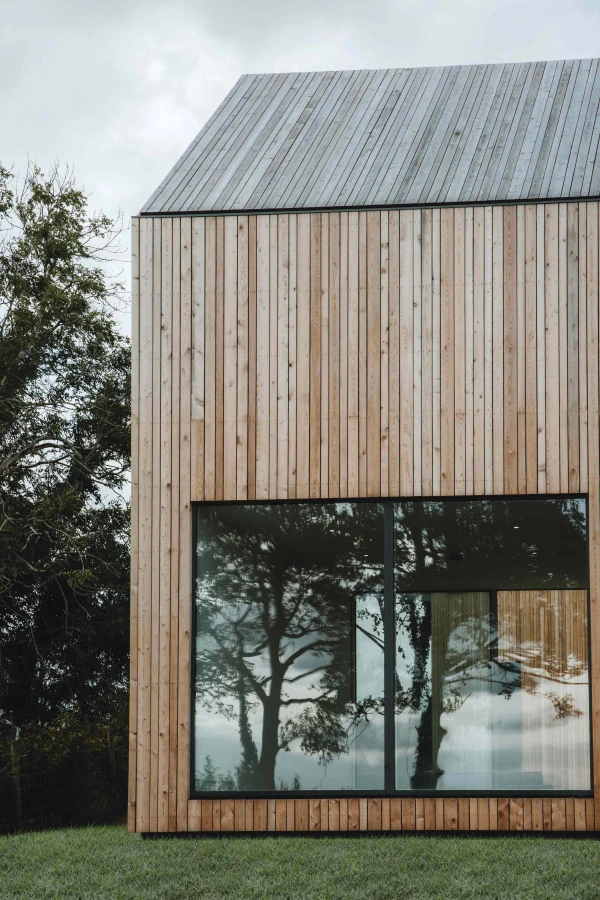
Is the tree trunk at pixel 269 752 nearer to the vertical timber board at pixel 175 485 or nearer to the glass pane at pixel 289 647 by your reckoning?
the glass pane at pixel 289 647

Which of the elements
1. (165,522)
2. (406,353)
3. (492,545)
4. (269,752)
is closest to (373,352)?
(406,353)

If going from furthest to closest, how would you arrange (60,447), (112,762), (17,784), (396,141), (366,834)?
(60,447), (112,762), (17,784), (396,141), (366,834)

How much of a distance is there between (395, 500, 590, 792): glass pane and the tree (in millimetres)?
6076

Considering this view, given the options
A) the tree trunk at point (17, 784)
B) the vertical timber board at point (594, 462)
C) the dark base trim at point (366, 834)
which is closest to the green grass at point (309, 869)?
the dark base trim at point (366, 834)

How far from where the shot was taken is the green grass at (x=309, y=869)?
5.66 meters

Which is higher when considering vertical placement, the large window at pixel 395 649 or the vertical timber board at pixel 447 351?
the vertical timber board at pixel 447 351

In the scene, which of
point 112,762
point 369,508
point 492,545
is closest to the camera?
point 492,545

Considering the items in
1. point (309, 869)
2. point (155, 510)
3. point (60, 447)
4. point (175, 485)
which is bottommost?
point (309, 869)

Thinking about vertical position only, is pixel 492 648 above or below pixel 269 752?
above

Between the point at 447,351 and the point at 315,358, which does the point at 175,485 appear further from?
the point at 447,351

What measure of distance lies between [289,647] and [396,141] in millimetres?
4376

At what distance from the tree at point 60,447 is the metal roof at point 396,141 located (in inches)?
167

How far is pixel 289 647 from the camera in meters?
7.29

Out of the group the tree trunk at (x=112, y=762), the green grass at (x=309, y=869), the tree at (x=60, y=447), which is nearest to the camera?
the green grass at (x=309, y=869)
